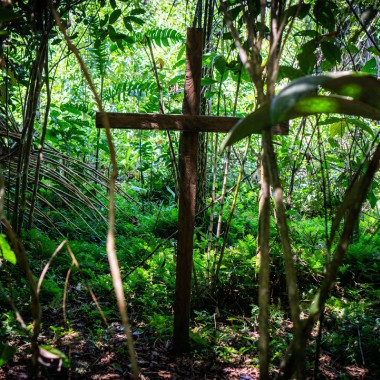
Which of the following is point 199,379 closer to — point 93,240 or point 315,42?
point 315,42

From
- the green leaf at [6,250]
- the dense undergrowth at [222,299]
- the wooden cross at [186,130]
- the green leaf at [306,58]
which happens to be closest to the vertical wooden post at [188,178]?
the wooden cross at [186,130]

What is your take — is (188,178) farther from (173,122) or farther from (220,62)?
(220,62)

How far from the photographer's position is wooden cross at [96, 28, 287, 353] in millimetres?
1847

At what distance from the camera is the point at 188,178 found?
195 centimetres

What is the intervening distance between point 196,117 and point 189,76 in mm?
203

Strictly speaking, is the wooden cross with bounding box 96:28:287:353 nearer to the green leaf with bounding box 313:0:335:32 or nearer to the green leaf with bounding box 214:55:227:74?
the green leaf with bounding box 214:55:227:74

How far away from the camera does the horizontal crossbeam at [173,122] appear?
5.97 feet

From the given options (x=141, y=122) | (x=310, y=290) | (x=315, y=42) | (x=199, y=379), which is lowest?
(x=199, y=379)

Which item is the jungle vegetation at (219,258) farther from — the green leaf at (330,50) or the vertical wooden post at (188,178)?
the vertical wooden post at (188,178)

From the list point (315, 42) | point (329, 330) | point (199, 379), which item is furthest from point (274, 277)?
point (315, 42)

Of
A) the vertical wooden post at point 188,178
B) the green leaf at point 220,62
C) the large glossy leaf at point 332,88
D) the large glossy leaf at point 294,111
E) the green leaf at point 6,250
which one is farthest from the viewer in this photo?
the green leaf at point 220,62

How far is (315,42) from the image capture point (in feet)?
4.75

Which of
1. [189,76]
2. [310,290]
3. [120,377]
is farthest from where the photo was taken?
[310,290]

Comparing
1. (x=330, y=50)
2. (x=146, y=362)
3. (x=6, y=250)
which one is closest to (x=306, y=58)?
(x=330, y=50)
